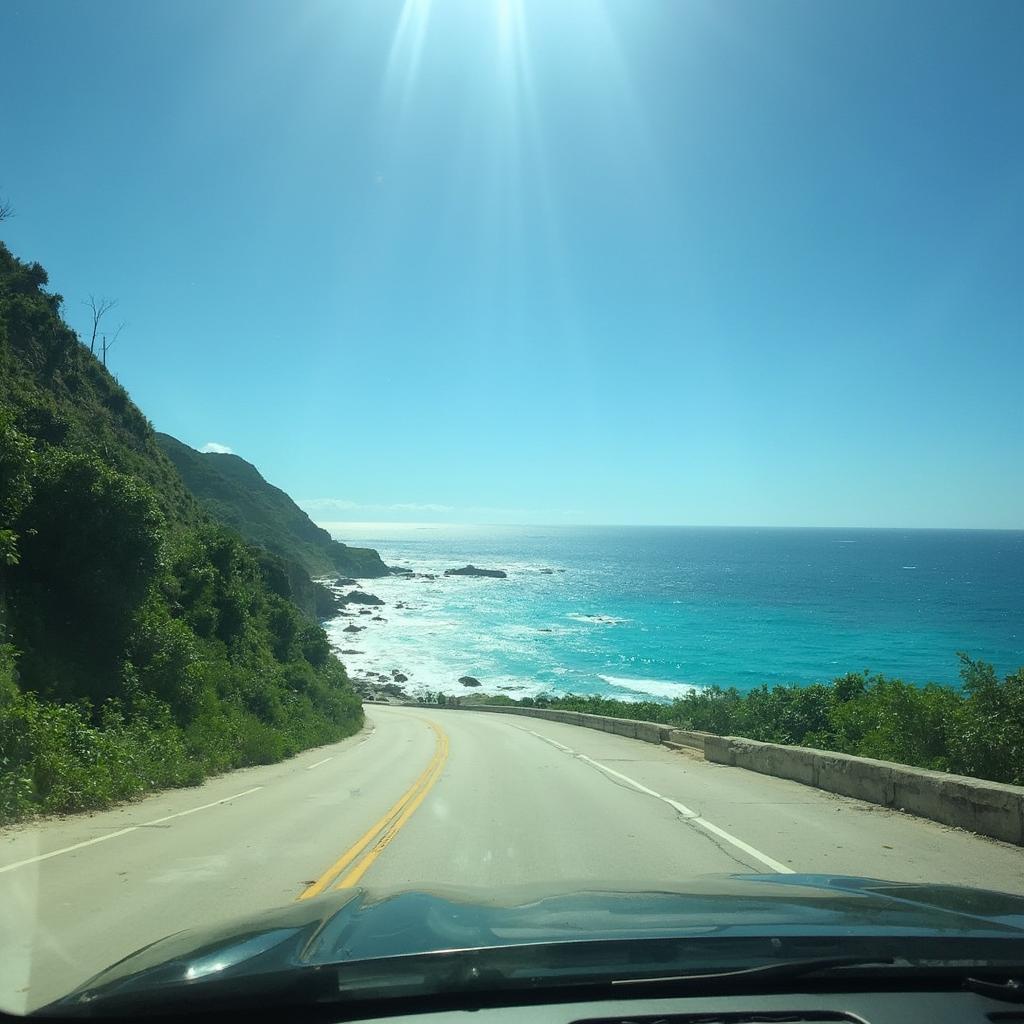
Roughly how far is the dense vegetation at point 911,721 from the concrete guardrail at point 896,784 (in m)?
0.90

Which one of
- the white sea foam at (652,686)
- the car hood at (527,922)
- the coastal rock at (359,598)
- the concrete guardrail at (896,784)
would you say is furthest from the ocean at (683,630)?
the car hood at (527,922)

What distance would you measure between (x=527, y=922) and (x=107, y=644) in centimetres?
1622

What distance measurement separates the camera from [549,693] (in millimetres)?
62875

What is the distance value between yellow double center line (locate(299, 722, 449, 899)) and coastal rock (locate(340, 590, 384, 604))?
100 m

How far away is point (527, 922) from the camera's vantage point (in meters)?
3.56

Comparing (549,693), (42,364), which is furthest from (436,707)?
(42,364)

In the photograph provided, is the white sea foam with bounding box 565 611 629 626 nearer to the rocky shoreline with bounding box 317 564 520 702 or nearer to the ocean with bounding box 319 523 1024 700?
the ocean with bounding box 319 523 1024 700

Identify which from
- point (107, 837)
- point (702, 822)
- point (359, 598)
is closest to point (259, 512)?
point (359, 598)

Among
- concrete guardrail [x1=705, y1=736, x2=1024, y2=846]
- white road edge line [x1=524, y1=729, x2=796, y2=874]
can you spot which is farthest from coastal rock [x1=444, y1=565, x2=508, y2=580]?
concrete guardrail [x1=705, y1=736, x2=1024, y2=846]

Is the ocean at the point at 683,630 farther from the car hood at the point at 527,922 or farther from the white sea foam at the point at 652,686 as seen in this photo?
the car hood at the point at 527,922

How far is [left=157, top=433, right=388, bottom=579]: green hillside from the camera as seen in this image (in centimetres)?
8975

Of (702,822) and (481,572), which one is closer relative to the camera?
(702,822)

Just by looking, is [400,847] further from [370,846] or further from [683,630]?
[683,630]

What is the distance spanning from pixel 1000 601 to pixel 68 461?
107379 mm
